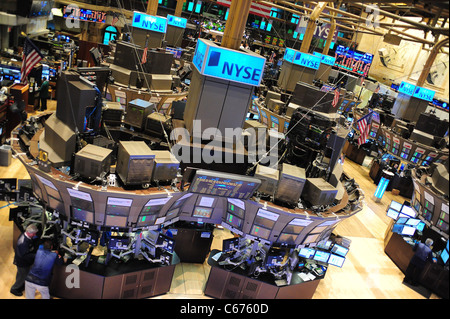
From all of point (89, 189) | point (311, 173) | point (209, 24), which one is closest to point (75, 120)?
point (89, 189)

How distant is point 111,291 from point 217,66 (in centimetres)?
502

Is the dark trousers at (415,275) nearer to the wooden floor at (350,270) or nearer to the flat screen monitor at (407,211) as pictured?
the wooden floor at (350,270)

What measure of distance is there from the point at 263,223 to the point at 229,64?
3.30 m

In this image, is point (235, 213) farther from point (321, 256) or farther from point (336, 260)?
point (336, 260)

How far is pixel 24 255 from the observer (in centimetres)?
687

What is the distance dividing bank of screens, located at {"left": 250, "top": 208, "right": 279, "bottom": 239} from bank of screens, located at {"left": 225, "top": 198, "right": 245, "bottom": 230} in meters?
0.30

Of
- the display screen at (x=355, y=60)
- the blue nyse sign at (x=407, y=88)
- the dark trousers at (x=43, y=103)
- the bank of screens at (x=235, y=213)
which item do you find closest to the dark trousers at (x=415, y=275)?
the bank of screens at (x=235, y=213)

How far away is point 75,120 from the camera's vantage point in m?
7.13

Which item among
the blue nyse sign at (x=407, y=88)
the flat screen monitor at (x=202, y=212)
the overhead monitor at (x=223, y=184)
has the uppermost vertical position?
the blue nyse sign at (x=407, y=88)

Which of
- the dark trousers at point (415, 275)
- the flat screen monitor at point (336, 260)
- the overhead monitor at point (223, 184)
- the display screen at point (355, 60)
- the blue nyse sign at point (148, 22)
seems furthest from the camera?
the display screen at point (355, 60)

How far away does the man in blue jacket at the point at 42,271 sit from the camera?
664 cm

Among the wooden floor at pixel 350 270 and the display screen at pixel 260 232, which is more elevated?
the display screen at pixel 260 232

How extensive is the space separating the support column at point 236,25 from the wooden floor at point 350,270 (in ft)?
17.7

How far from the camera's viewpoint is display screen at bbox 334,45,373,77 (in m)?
23.9
